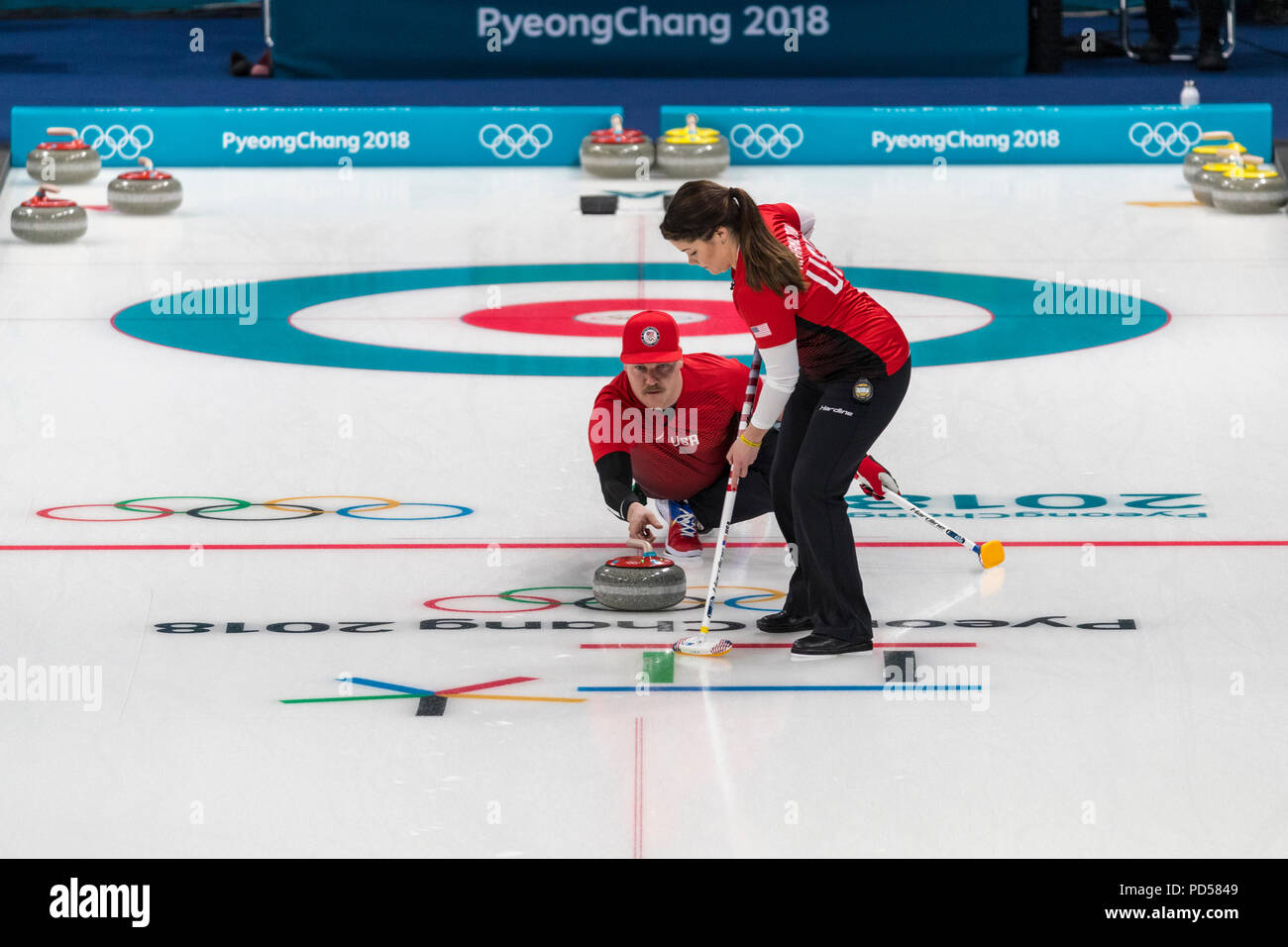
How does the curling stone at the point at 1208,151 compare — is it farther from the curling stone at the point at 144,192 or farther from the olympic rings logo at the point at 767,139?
the curling stone at the point at 144,192

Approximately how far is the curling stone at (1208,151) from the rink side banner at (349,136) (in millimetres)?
4662

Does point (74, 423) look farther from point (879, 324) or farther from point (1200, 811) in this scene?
point (1200, 811)

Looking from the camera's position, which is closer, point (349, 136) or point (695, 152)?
point (695, 152)

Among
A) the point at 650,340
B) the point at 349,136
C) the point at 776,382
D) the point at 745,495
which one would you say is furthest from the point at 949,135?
the point at 776,382

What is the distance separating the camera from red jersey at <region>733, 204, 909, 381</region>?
5.34 meters

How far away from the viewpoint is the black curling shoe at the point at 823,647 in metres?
5.57

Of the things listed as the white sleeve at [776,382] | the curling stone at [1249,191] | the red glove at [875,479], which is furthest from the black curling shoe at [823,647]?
the curling stone at [1249,191]

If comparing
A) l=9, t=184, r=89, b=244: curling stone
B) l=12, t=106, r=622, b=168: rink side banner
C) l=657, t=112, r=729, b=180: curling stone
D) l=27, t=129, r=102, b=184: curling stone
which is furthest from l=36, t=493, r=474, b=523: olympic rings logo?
l=12, t=106, r=622, b=168: rink side banner

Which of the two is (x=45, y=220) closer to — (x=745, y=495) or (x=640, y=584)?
(x=745, y=495)

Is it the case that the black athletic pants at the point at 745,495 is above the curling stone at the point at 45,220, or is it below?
below

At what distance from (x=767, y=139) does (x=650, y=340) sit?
988 centimetres

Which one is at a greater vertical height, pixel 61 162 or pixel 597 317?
pixel 61 162

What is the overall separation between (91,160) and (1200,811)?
1171 centimetres

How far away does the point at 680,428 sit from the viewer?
256 inches
